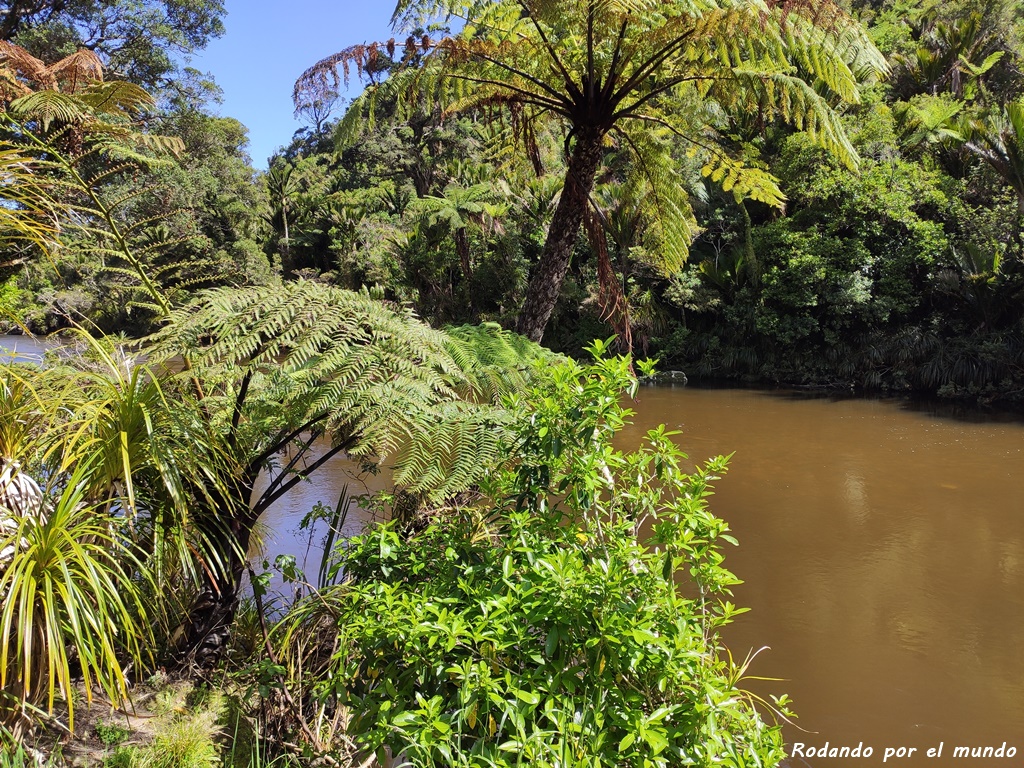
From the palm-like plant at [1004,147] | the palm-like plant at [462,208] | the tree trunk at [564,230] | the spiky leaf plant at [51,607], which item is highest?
the palm-like plant at [1004,147]

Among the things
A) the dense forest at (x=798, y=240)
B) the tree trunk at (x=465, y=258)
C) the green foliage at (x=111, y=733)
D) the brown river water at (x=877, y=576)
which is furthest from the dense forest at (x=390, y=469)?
the tree trunk at (x=465, y=258)

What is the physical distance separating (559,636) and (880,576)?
4276 mm

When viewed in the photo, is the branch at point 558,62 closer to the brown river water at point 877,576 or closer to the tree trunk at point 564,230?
the tree trunk at point 564,230

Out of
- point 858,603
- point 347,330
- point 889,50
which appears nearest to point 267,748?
point 347,330

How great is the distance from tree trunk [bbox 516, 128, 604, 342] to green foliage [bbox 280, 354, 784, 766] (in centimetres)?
281

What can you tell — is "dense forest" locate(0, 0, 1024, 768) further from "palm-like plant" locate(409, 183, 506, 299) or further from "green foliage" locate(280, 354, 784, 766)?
"palm-like plant" locate(409, 183, 506, 299)

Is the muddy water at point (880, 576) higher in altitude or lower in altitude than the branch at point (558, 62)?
lower

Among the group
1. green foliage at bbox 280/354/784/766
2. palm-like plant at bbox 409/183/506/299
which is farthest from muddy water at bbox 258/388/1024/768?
palm-like plant at bbox 409/183/506/299

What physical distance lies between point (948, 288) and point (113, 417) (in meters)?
14.4

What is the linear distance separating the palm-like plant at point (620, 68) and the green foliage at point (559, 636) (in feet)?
9.34

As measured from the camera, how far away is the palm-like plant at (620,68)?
3979 mm

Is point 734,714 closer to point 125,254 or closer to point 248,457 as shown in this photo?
point 248,457

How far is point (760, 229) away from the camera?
14.7 m

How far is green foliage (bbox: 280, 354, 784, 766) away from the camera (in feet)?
4.25
